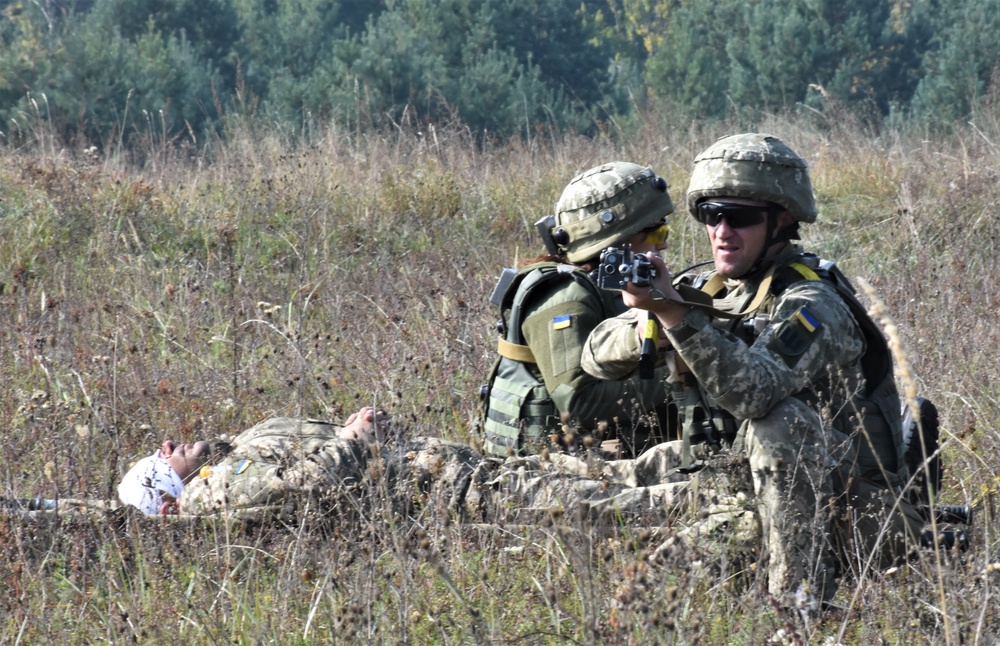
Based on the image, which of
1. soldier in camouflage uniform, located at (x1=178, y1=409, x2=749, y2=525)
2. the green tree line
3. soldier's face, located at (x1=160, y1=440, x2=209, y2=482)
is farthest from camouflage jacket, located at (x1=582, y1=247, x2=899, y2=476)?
the green tree line

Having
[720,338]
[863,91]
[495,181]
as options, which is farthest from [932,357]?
[863,91]

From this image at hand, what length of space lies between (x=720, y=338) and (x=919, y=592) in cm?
86

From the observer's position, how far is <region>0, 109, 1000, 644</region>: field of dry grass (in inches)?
113

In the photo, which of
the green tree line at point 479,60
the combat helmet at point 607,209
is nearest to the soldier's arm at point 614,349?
the combat helmet at point 607,209

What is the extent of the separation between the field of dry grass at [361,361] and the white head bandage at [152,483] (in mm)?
77

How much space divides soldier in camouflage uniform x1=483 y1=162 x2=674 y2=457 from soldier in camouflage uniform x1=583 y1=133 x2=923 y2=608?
0.40 metres

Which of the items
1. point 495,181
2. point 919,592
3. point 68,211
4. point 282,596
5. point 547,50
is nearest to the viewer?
point 282,596

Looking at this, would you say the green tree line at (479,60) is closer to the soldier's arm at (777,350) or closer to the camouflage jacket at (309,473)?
the camouflage jacket at (309,473)

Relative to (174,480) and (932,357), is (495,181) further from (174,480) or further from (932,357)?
(174,480)

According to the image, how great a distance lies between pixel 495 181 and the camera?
28.8ft

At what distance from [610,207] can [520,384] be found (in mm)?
681

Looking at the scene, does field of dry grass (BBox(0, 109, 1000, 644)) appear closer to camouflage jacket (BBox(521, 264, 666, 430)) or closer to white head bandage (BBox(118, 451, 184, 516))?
white head bandage (BBox(118, 451, 184, 516))

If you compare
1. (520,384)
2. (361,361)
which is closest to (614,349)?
(520,384)

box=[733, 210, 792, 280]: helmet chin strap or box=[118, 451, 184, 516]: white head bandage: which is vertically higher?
box=[733, 210, 792, 280]: helmet chin strap
